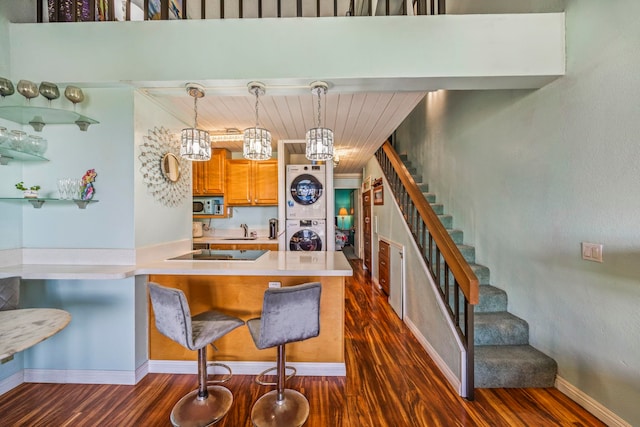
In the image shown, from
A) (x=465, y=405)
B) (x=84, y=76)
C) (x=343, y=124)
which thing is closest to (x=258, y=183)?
(x=343, y=124)

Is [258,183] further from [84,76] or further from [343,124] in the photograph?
[84,76]

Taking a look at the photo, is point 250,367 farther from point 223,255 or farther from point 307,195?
point 307,195

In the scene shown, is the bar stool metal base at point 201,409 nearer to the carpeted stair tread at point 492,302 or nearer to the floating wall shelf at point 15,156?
the floating wall shelf at point 15,156

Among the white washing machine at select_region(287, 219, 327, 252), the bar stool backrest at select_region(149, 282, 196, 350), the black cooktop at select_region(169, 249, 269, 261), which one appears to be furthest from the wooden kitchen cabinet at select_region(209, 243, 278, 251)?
the bar stool backrest at select_region(149, 282, 196, 350)

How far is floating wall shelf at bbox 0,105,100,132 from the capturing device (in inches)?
77.0

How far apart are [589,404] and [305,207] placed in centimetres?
326

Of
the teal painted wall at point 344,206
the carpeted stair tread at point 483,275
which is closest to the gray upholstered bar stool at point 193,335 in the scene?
the carpeted stair tread at point 483,275

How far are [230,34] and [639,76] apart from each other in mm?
2589

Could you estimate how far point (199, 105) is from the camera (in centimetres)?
266

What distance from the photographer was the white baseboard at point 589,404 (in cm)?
163

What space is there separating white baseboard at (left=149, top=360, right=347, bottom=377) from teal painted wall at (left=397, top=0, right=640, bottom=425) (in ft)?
5.65

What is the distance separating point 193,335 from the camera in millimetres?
1693

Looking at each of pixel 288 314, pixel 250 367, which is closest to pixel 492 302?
pixel 288 314

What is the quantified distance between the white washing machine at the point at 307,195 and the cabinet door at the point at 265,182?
63cm
